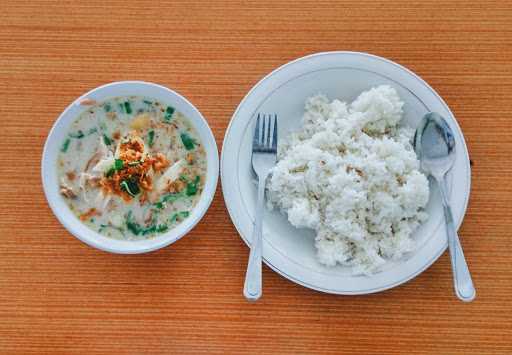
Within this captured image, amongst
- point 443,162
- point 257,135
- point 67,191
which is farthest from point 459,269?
point 67,191

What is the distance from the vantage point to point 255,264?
1.69 metres

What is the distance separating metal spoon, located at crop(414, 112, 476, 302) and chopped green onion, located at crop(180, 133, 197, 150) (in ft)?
2.44

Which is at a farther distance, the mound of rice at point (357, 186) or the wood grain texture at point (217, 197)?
the wood grain texture at point (217, 197)

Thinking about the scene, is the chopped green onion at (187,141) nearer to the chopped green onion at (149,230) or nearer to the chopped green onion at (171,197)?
the chopped green onion at (171,197)

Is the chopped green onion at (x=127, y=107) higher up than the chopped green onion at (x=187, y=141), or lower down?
higher up

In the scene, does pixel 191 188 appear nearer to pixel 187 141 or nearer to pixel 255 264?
pixel 187 141

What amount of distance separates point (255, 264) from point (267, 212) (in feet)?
0.68

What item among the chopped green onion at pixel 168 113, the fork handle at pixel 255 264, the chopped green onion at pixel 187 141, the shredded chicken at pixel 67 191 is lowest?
the fork handle at pixel 255 264

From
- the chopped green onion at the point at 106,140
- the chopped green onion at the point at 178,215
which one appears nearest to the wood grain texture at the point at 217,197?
the chopped green onion at the point at 178,215

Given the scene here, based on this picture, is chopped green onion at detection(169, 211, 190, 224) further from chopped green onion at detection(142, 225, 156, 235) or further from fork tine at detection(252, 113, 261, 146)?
fork tine at detection(252, 113, 261, 146)

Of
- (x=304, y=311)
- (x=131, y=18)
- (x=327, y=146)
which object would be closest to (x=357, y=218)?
(x=327, y=146)

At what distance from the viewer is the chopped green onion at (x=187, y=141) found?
69.5 inches

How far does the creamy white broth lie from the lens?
1.73m

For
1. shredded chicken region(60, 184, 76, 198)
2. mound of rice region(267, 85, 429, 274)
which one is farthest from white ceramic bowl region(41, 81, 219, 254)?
mound of rice region(267, 85, 429, 274)
